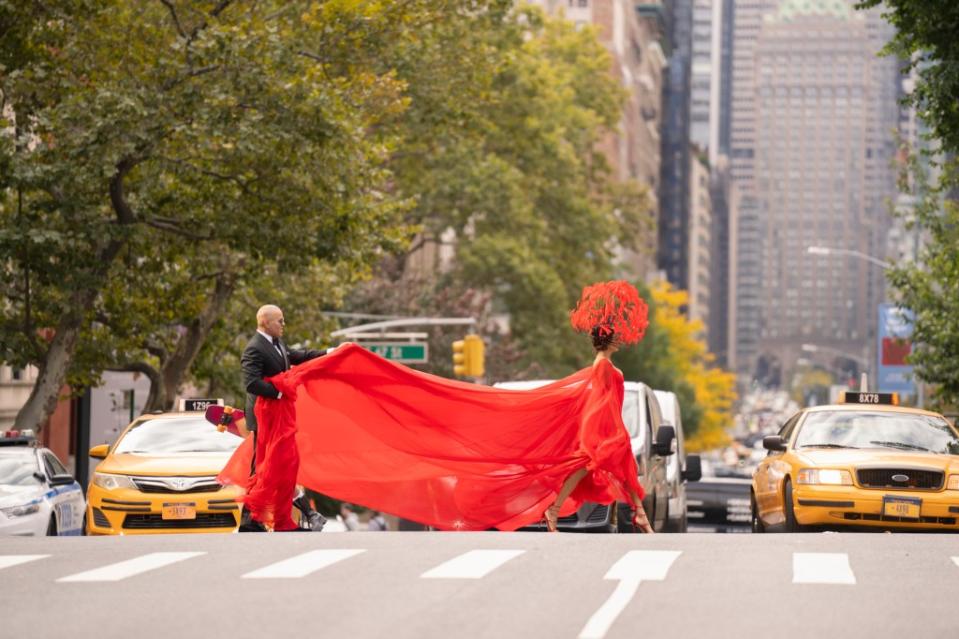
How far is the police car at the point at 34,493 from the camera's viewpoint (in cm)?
1844

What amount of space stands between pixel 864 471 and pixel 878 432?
121 cm

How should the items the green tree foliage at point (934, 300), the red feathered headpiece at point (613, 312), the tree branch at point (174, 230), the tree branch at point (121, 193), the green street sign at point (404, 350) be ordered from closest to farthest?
the red feathered headpiece at point (613, 312), the tree branch at point (121, 193), the tree branch at point (174, 230), the green tree foliage at point (934, 300), the green street sign at point (404, 350)

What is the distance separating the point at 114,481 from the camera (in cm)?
1858

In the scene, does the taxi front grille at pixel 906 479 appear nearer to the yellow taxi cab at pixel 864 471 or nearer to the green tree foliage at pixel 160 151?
the yellow taxi cab at pixel 864 471

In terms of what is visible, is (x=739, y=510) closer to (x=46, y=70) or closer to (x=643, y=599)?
(x=46, y=70)

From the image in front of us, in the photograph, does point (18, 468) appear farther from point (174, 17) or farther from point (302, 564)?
point (174, 17)

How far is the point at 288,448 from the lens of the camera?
15.7 m

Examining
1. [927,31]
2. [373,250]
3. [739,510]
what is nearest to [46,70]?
[373,250]

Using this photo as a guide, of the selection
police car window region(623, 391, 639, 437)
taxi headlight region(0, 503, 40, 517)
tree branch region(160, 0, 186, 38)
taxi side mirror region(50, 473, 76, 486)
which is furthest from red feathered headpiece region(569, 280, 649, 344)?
tree branch region(160, 0, 186, 38)

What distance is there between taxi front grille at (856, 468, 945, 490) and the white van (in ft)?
13.9

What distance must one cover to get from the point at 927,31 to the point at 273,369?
1144 cm

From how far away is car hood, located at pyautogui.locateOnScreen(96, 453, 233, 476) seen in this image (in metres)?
18.6

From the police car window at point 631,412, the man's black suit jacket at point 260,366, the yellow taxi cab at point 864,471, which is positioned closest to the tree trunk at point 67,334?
the police car window at point 631,412

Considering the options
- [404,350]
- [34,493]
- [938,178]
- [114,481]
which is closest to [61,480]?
[34,493]
